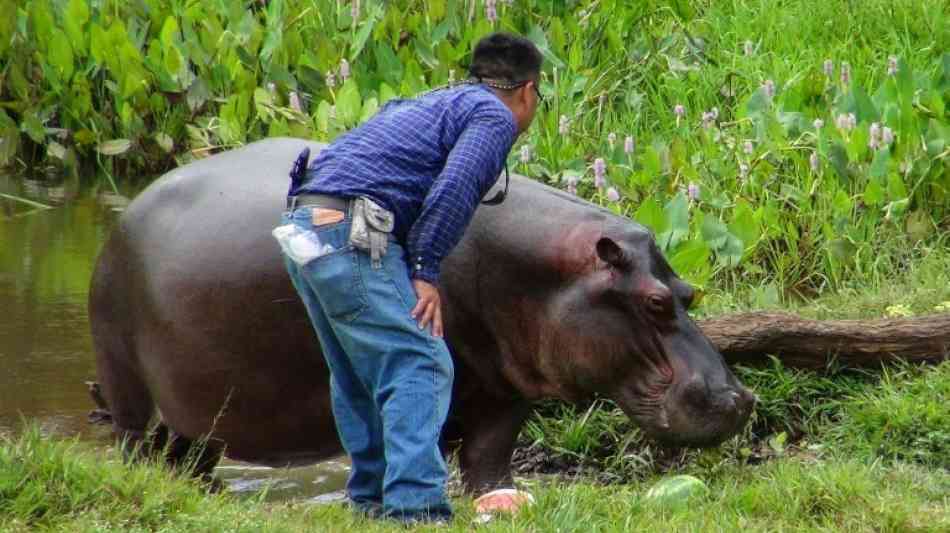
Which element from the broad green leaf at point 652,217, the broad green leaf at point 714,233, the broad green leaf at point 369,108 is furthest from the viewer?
the broad green leaf at point 369,108

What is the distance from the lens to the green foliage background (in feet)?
24.9

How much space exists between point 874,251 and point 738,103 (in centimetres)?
169

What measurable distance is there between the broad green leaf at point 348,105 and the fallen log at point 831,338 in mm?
3191

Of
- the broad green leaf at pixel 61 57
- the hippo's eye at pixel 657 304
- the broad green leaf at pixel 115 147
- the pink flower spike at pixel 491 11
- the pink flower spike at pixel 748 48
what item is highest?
the hippo's eye at pixel 657 304

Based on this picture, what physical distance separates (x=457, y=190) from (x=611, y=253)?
68 cm

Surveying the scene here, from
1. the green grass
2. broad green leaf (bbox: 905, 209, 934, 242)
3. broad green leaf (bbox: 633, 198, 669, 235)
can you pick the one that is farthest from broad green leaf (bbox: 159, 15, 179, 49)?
the green grass

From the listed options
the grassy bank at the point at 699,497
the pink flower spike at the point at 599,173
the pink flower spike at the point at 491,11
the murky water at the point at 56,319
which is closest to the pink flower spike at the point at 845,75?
the pink flower spike at the point at 599,173

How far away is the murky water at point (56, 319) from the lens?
632cm

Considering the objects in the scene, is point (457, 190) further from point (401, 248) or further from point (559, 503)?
point (559, 503)

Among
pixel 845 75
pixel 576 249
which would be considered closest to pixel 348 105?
pixel 845 75

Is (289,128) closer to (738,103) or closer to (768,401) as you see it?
(738,103)

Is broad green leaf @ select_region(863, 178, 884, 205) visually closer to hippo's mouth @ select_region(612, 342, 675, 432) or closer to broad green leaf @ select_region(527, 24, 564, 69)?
broad green leaf @ select_region(527, 24, 564, 69)

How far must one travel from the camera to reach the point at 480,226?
17.3 feet

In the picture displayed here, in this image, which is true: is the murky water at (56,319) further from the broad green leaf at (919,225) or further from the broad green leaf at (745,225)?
the broad green leaf at (919,225)
